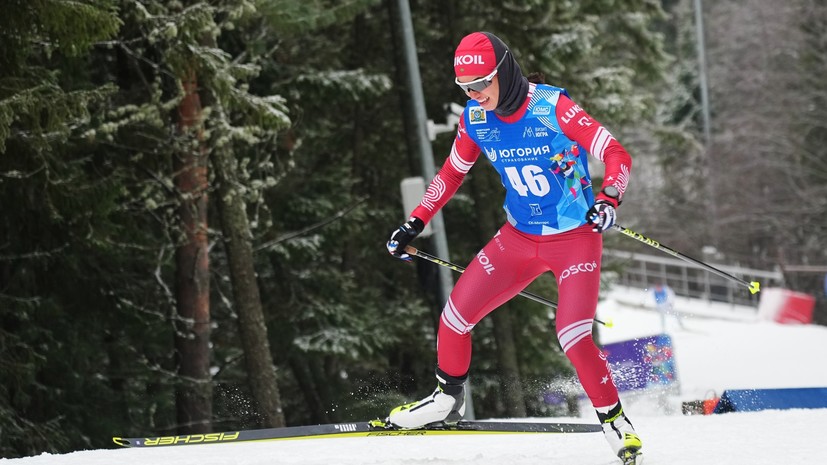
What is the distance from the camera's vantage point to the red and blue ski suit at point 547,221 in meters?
5.84

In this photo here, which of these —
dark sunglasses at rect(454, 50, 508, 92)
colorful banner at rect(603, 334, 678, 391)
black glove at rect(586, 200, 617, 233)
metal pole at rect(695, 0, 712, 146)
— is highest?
dark sunglasses at rect(454, 50, 508, 92)

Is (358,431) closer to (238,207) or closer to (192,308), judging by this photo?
(238,207)

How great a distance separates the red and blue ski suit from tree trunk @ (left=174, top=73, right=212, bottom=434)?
580cm

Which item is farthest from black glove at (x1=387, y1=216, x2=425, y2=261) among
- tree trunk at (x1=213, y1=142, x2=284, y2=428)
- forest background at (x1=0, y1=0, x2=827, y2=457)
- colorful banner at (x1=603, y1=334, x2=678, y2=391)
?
colorful banner at (x1=603, y1=334, x2=678, y2=391)

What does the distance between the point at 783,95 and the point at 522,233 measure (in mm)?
32599

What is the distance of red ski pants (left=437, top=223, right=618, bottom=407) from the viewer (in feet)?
19.2

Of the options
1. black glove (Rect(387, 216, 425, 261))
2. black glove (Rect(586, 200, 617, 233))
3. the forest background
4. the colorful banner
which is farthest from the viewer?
the colorful banner

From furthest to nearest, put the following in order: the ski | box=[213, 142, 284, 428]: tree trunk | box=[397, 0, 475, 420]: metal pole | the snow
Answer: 1. box=[397, 0, 475, 420]: metal pole
2. box=[213, 142, 284, 428]: tree trunk
3. the ski
4. the snow

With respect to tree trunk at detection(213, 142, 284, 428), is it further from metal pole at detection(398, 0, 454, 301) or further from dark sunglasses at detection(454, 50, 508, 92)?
dark sunglasses at detection(454, 50, 508, 92)

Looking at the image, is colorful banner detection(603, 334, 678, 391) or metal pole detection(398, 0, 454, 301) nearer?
metal pole detection(398, 0, 454, 301)

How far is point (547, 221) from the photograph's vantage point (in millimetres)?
6066

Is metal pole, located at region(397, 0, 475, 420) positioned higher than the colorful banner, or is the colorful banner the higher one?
metal pole, located at region(397, 0, 475, 420)

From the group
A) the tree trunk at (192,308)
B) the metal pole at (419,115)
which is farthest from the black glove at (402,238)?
the metal pole at (419,115)

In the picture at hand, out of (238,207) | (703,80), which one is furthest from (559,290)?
(703,80)
